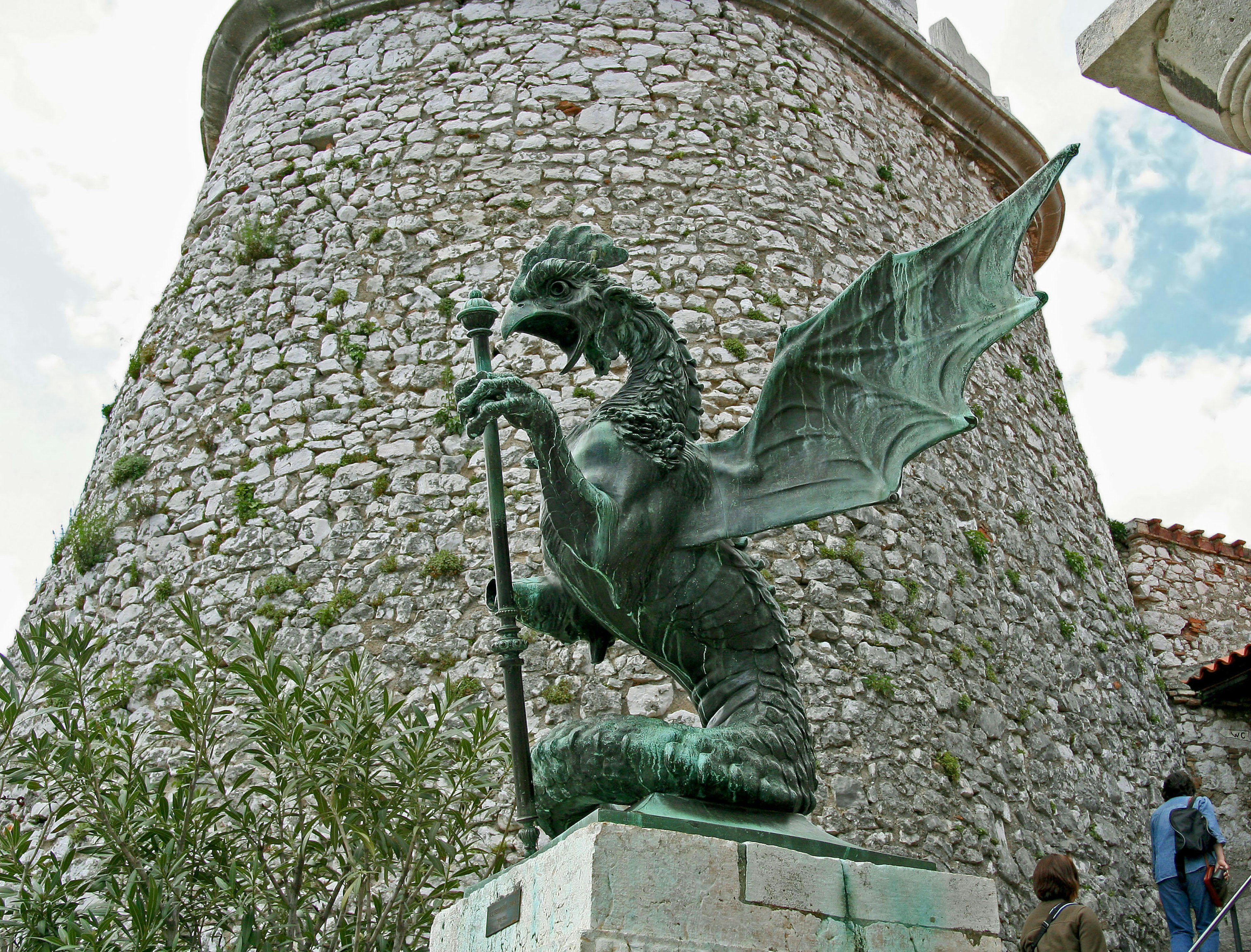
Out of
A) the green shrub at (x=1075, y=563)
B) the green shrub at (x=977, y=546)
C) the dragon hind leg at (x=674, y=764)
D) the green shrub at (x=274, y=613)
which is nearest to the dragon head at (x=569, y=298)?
the dragon hind leg at (x=674, y=764)

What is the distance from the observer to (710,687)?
2672 millimetres

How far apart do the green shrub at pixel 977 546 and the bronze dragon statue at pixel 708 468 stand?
4.84m

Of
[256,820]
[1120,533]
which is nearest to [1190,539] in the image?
[1120,533]

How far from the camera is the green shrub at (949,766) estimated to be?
624 centimetres

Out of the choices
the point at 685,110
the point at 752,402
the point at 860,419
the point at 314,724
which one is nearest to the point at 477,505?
the point at 752,402

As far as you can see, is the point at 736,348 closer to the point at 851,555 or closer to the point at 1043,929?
the point at 851,555

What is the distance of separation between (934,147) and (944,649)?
481 centimetres

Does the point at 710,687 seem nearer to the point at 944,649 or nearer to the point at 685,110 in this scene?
the point at 944,649

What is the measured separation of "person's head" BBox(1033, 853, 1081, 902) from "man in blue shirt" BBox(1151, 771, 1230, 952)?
1737 mm

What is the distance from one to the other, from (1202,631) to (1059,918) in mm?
5825

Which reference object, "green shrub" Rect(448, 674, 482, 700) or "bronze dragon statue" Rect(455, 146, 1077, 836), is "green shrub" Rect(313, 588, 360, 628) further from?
"bronze dragon statue" Rect(455, 146, 1077, 836)

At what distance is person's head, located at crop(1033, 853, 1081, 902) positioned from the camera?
14.1ft

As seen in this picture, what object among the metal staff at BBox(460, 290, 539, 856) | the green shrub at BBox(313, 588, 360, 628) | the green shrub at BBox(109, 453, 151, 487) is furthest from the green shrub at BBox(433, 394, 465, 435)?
the metal staff at BBox(460, 290, 539, 856)

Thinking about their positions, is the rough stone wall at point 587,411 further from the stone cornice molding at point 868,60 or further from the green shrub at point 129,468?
the stone cornice molding at point 868,60
